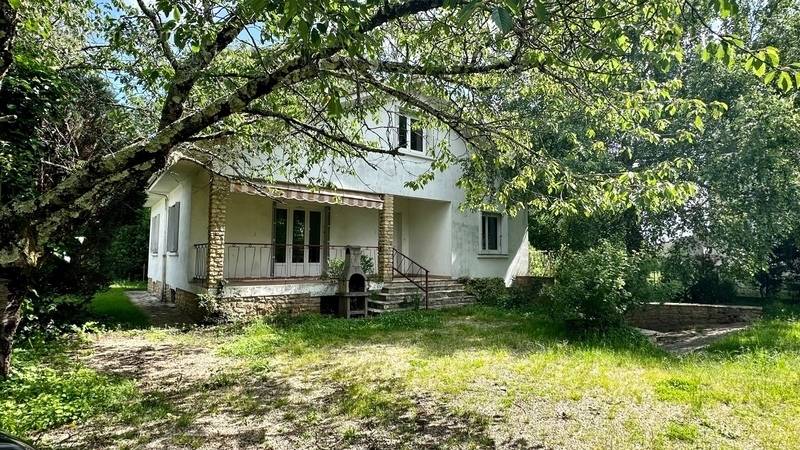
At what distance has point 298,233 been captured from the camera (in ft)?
49.8

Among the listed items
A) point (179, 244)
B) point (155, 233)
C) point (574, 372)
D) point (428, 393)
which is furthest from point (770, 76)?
point (155, 233)

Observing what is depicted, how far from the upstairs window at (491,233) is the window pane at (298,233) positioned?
7.71 m

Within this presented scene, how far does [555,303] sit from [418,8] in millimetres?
7635

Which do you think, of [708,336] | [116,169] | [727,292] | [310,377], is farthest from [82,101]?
[727,292]

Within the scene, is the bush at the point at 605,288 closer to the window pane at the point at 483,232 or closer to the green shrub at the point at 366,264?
the green shrub at the point at 366,264

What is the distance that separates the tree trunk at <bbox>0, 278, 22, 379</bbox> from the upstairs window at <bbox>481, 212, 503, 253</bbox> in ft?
50.9

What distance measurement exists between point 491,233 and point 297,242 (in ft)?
28.3

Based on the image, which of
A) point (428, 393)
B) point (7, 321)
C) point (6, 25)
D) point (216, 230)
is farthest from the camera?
point (216, 230)

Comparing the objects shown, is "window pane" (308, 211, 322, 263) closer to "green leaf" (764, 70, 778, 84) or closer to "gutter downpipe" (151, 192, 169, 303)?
"gutter downpipe" (151, 192, 169, 303)

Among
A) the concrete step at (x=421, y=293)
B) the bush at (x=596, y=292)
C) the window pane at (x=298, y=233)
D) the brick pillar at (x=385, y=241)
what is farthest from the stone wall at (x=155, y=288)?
the bush at (x=596, y=292)

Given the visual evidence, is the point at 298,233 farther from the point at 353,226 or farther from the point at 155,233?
the point at 155,233

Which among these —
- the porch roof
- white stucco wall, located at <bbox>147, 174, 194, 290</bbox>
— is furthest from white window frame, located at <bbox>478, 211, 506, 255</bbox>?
A: white stucco wall, located at <bbox>147, 174, 194, 290</bbox>

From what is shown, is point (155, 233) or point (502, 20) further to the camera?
point (155, 233)

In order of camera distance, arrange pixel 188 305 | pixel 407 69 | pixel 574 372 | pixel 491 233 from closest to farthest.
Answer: pixel 407 69, pixel 574 372, pixel 188 305, pixel 491 233
